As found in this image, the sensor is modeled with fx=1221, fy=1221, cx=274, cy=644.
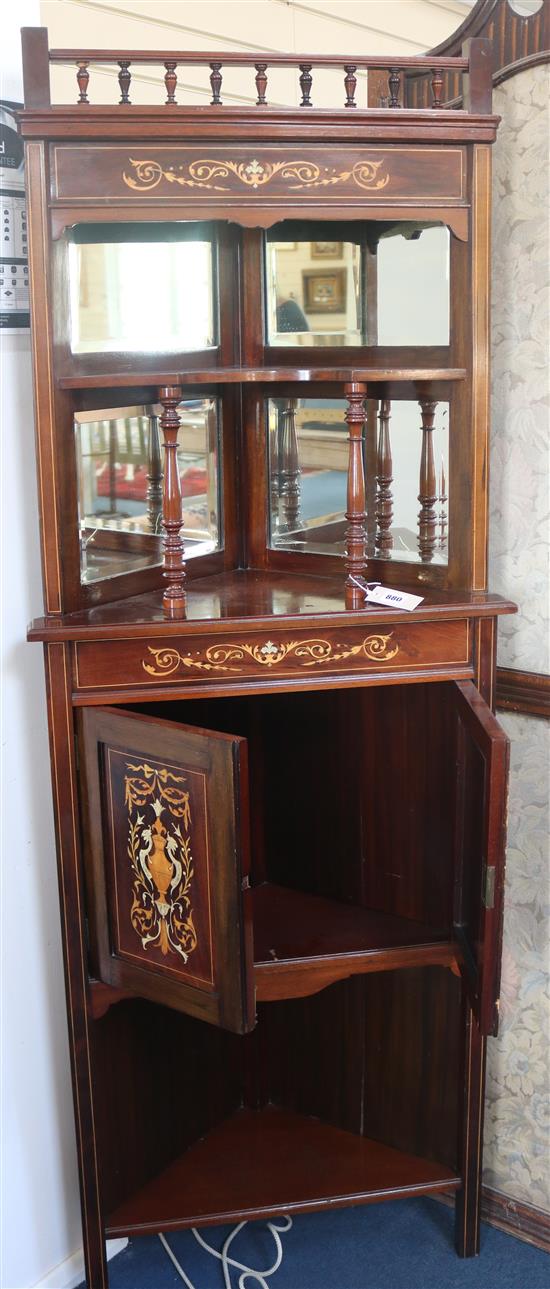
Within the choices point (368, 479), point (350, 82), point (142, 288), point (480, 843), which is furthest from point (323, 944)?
point (350, 82)

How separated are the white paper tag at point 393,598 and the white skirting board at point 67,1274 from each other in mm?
1337

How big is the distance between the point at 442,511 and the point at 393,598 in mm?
253

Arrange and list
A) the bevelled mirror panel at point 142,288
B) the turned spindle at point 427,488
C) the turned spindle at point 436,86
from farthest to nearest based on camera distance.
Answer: the turned spindle at point 427,488 → the bevelled mirror panel at point 142,288 → the turned spindle at point 436,86

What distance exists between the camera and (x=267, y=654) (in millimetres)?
1906

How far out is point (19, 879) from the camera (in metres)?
2.07

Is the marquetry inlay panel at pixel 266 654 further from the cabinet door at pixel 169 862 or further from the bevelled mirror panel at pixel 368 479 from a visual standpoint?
the bevelled mirror panel at pixel 368 479

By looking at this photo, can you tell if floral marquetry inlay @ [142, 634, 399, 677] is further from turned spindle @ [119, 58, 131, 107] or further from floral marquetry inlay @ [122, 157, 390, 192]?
turned spindle @ [119, 58, 131, 107]

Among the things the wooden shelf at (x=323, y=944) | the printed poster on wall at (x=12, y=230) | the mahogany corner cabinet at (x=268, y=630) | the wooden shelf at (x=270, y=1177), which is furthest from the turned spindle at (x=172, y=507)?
the wooden shelf at (x=270, y=1177)

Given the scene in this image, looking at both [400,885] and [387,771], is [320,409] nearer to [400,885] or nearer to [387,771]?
[387,771]

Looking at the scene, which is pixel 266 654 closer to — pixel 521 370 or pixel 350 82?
pixel 521 370

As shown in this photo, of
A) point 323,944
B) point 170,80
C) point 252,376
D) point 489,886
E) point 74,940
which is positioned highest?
point 170,80

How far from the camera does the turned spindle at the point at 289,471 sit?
2258 mm

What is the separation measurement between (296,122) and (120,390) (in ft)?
1.65

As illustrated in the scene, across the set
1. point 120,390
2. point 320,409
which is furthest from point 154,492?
point 320,409
